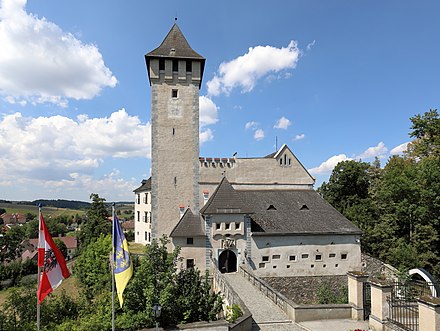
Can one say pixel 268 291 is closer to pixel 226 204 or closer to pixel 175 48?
pixel 226 204

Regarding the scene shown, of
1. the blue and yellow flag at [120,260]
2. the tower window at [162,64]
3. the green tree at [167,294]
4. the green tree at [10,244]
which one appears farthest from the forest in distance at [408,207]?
the green tree at [10,244]

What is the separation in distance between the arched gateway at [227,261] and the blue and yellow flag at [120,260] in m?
14.3

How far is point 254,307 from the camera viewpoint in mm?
13898

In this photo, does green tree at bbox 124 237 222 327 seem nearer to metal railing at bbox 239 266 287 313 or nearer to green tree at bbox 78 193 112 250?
metal railing at bbox 239 266 287 313

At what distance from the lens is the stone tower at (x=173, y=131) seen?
25672 mm

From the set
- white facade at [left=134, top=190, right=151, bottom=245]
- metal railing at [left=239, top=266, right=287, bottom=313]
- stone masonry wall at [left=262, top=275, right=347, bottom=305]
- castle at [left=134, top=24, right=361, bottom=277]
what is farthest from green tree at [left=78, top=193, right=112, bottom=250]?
stone masonry wall at [left=262, top=275, right=347, bottom=305]

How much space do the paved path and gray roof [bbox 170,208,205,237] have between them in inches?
247

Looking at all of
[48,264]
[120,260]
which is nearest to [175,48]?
[120,260]

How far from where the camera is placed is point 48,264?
848 cm

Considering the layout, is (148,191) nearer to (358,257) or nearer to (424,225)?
(358,257)

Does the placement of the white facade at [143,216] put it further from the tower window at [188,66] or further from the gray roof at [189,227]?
the tower window at [188,66]

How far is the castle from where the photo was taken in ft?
74.6

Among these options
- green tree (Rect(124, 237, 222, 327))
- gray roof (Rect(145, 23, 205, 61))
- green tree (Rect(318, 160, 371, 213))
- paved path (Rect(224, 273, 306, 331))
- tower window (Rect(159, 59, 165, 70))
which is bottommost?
paved path (Rect(224, 273, 306, 331))

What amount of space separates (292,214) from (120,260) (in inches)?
753
